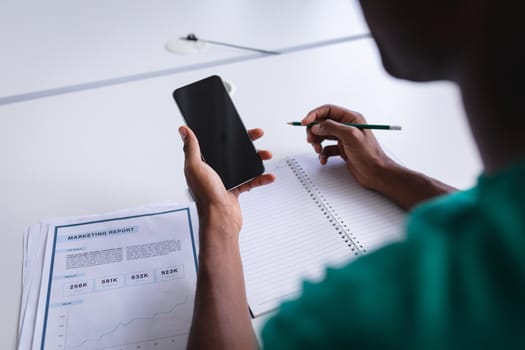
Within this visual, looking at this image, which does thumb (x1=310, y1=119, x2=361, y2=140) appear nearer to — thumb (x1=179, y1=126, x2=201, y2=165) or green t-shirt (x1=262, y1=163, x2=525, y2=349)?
thumb (x1=179, y1=126, x2=201, y2=165)

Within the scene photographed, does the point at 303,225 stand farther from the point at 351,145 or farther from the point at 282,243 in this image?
the point at 351,145

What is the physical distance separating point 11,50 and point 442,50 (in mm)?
1122

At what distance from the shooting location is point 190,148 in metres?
0.82

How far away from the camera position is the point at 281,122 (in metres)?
1.04

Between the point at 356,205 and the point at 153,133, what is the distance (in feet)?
1.45

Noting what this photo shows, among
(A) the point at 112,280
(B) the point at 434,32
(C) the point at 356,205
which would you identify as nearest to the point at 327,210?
(C) the point at 356,205

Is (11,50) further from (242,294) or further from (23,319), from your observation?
(242,294)

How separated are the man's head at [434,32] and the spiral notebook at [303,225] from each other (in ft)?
1.10

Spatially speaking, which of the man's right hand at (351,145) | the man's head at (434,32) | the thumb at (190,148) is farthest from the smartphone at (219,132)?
the man's head at (434,32)

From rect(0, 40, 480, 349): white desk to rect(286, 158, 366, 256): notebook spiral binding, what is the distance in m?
0.06

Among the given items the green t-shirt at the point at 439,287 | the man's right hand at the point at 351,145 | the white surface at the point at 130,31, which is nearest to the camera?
the green t-shirt at the point at 439,287

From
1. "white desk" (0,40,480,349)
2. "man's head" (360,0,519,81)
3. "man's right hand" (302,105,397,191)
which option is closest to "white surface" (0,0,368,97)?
"white desk" (0,40,480,349)

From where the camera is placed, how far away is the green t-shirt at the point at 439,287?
289mm

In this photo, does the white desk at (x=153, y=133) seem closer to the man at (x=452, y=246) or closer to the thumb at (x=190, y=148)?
the thumb at (x=190, y=148)
